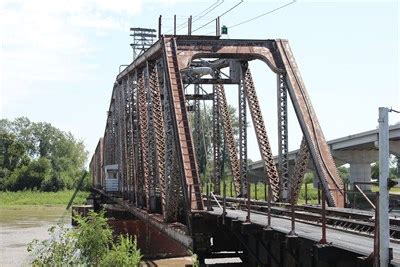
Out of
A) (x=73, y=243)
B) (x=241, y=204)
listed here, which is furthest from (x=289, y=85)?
(x=73, y=243)

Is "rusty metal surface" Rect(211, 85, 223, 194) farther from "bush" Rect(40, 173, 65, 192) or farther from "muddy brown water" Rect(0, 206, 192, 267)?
"bush" Rect(40, 173, 65, 192)

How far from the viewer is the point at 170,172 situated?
18672 mm

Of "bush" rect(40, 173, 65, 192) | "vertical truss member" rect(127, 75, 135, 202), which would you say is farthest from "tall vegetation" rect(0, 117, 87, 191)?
"vertical truss member" rect(127, 75, 135, 202)

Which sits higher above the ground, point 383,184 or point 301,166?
point 301,166

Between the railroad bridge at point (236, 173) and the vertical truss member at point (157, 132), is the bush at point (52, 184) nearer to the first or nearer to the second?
the railroad bridge at point (236, 173)

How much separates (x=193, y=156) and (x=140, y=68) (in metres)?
9.66

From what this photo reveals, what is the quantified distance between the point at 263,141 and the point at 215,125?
226 inches

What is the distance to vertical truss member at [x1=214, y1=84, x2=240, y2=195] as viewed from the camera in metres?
22.8

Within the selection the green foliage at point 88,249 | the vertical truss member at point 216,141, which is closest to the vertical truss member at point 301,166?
the green foliage at point 88,249

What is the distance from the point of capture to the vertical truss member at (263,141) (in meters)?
19.6

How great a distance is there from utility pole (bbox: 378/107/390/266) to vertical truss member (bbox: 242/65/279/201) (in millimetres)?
12174

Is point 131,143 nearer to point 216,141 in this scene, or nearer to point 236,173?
point 216,141

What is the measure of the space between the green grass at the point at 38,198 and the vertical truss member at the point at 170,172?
230 feet

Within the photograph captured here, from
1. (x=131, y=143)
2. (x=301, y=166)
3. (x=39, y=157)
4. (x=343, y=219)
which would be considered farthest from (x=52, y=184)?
(x=343, y=219)
